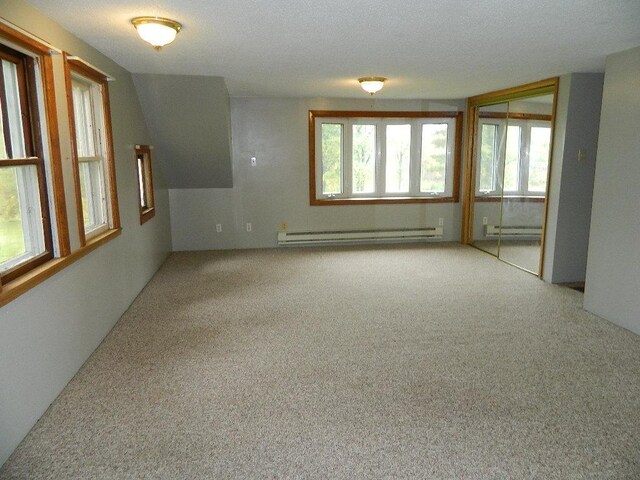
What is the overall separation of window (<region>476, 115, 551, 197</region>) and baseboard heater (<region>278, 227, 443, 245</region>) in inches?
37.6

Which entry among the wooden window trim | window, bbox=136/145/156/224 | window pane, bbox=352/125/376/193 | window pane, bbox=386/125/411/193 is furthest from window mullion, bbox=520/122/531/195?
the wooden window trim

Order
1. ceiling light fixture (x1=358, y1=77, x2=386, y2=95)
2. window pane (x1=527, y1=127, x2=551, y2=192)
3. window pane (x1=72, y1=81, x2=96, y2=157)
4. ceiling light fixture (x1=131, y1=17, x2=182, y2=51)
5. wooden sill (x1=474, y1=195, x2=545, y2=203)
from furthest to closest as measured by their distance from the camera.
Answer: wooden sill (x1=474, y1=195, x2=545, y2=203) → window pane (x1=527, y1=127, x2=551, y2=192) → ceiling light fixture (x1=358, y1=77, x2=386, y2=95) → window pane (x1=72, y1=81, x2=96, y2=157) → ceiling light fixture (x1=131, y1=17, x2=182, y2=51)

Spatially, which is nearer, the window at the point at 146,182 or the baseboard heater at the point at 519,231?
the window at the point at 146,182

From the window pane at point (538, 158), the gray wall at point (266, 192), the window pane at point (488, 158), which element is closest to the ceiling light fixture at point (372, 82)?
the gray wall at point (266, 192)

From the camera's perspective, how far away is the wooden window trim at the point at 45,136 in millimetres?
2379

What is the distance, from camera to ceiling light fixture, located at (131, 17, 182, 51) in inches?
99.9

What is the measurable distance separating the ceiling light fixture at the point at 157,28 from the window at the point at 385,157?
3549 mm

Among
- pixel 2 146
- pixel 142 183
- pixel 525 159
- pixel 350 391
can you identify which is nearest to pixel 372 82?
pixel 525 159

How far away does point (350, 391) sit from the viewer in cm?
252

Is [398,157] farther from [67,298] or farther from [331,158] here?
[67,298]

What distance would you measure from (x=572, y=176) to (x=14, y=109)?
14.9ft

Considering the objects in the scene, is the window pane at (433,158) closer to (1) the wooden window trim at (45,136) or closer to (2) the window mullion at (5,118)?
(1) the wooden window trim at (45,136)

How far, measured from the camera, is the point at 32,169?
2.44 metres

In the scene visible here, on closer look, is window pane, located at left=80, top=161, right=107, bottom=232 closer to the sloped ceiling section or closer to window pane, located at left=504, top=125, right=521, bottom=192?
the sloped ceiling section
